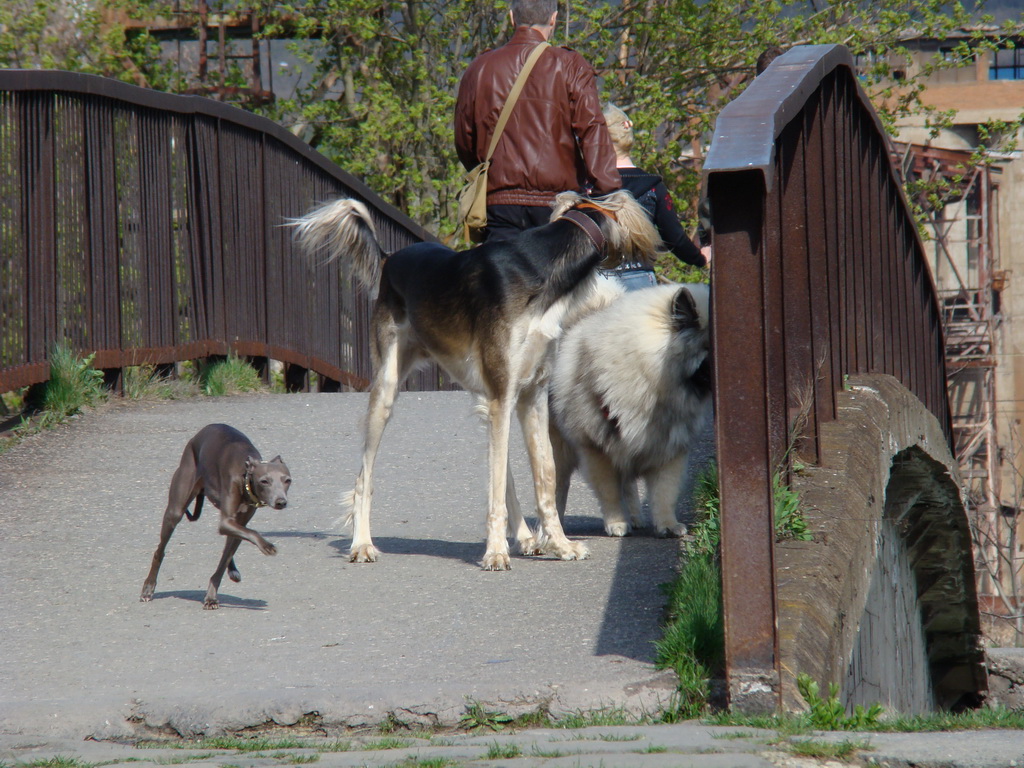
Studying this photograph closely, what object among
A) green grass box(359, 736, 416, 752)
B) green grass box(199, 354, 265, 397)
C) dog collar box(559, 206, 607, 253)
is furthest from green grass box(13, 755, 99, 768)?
green grass box(199, 354, 265, 397)

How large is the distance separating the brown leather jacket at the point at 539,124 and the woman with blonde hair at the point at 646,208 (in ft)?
2.77

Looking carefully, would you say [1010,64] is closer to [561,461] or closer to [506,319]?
[561,461]

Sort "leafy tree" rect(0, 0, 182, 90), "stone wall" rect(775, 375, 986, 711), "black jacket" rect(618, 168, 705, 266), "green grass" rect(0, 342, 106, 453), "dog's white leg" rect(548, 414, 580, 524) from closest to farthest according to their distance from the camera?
"stone wall" rect(775, 375, 986, 711)
"dog's white leg" rect(548, 414, 580, 524)
"black jacket" rect(618, 168, 705, 266)
"green grass" rect(0, 342, 106, 453)
"leafy tree" rect(0, 0, 182, 90)

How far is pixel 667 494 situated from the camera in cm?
553

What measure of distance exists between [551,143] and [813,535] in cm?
233

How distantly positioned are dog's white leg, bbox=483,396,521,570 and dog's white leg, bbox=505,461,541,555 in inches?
6.0

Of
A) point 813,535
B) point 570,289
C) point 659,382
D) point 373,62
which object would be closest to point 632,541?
point 659,382

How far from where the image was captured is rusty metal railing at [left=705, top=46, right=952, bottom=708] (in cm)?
317

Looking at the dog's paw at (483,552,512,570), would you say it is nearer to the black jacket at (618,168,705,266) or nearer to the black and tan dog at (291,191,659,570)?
the black and tan dog at (291,191,659,570)

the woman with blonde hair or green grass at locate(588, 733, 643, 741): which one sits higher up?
the woman with blonde hair

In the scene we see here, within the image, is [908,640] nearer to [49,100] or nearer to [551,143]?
[551,143]

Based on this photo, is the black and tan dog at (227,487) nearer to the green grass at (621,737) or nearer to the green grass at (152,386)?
the green grass at (621,737)

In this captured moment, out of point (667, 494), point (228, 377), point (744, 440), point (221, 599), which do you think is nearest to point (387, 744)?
point (744, 440)

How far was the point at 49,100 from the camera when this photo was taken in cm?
790
